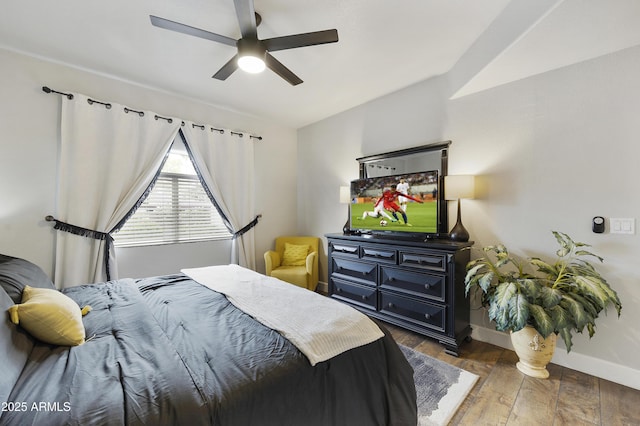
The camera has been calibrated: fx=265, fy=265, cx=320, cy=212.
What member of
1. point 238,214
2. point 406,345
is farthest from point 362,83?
point 406,345

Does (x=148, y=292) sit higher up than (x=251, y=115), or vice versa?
(x=251, y=115)

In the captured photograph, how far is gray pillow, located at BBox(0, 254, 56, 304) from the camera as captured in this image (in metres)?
1.35

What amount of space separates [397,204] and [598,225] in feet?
5.28

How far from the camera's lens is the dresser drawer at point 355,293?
9.46ft

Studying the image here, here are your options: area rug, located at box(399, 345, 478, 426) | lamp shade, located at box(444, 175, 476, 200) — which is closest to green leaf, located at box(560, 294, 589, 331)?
area rug, located at box(399, 345, 478, 426)

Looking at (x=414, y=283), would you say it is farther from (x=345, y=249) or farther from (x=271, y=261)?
(x=271, y=261)

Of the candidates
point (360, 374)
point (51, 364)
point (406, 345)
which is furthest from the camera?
point (406, 345)

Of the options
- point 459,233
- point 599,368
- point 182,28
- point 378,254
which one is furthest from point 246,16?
point 599,368

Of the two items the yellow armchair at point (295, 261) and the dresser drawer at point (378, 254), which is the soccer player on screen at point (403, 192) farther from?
the yellow armchair at point (295, 261)

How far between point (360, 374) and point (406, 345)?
4.85 ft

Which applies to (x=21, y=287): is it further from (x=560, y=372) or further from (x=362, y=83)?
(x=560, y=372)

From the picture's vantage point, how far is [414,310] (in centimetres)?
255

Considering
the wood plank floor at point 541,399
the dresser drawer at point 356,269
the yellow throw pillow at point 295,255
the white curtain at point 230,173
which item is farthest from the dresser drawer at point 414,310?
the white curtain at point 230,173

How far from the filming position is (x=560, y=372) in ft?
6.77
